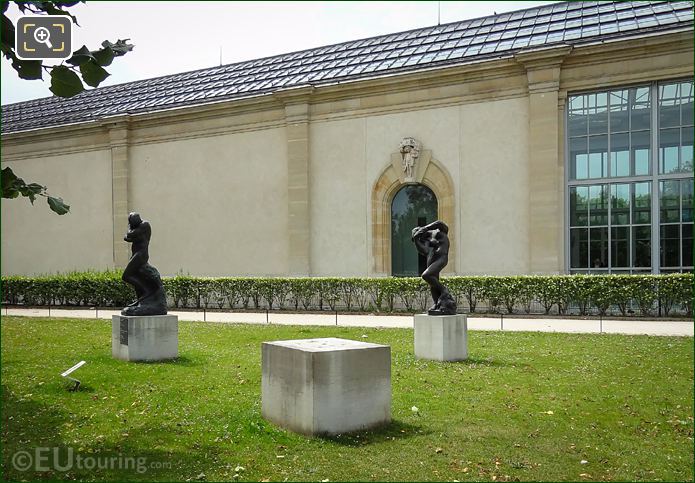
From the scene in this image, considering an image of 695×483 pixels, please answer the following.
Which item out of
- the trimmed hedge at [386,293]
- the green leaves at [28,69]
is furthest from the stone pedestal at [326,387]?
the trimmed hedge at [386,293]

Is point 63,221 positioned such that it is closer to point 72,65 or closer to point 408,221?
point 408,221

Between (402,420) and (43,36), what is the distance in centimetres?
584

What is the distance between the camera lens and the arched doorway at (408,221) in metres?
25.9

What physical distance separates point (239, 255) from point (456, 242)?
10069 millimetres

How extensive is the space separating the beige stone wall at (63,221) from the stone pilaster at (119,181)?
505 millimetres

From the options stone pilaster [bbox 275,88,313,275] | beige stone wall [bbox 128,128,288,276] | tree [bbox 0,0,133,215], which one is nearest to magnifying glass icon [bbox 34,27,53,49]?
tree [bbox 0,0,133,215]

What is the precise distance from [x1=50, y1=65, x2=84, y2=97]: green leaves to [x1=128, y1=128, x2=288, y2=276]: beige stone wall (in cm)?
2193

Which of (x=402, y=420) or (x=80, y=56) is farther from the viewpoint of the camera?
(x=402, y=420)

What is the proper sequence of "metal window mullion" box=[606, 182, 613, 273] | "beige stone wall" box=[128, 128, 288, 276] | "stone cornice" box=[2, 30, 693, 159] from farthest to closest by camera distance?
"beige stone wall" box=[128, 128, 288, 276] < "metal window mullion" box=[606, 182, 613, 273] < "stone cornice" box=[2, 30, 693, 159]

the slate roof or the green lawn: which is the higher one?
the slate roof

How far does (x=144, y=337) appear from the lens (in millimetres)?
11891

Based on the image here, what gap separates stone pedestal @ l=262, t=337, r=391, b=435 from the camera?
23.3 feet

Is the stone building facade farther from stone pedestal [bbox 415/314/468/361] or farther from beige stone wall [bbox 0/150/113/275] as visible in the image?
stone pedestal [bbox 415/314/468/361]

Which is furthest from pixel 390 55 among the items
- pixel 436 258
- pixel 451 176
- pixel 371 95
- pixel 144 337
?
pixel 144 337
